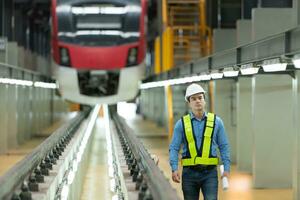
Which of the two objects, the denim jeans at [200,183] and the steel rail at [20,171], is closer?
the steel rail at [20,171]

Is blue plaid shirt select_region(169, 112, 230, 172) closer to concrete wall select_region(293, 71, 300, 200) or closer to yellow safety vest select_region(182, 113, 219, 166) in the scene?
yellow safety vest select_region(182, 113, 219, 166)

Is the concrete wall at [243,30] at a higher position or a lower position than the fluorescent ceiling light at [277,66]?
higher

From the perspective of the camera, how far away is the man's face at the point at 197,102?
7.31 m

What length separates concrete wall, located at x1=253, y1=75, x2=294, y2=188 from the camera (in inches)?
608

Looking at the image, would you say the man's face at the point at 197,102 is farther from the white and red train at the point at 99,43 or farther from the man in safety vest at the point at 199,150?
the white and red train at the point at 99,43

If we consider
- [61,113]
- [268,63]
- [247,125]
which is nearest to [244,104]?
[247,125]

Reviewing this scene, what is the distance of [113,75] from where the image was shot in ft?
64.3

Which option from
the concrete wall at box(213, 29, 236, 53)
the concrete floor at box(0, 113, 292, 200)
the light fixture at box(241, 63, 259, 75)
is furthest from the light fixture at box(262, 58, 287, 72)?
the concrete wall at box(213, 29, 236, 53)

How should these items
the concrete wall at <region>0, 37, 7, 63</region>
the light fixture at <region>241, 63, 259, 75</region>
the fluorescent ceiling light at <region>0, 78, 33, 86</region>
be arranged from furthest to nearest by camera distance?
the concrete wall at <region>0, 37, 7, 63</region>
the fluorescent ceiling light at <region>0, 78, 33, 86</region>
the light fixture at <region>241, 63, 259, 75</region>

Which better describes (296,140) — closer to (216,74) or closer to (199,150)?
(216,74)

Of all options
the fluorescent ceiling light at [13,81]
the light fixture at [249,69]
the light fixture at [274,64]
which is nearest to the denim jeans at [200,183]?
the light fixture at [274,64]

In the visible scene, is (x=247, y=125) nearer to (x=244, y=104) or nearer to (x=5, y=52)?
(x=244, y=104)

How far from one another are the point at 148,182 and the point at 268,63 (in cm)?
422

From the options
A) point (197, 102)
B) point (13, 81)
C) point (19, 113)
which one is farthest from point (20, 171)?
point (19, 113)
